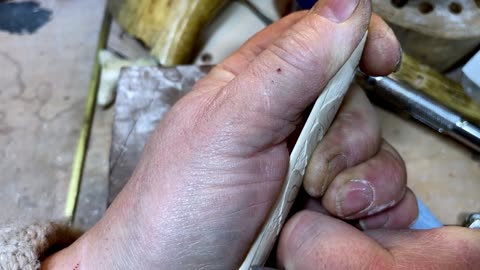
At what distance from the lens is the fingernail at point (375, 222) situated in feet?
2.13

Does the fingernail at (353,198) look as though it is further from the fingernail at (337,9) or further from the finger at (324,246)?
the fingernail at (337,9)

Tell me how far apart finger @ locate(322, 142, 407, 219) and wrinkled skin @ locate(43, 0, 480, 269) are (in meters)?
0.05

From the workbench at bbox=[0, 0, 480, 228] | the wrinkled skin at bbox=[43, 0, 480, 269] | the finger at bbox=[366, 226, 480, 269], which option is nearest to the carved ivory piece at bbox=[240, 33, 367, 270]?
the wrinkled skin at bbox=[43, 0, 480, 269]

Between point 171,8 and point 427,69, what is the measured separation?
469 millimetres

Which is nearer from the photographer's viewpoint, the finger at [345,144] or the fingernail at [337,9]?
the fingernail at [337,9]

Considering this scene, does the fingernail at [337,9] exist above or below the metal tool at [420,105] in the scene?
above

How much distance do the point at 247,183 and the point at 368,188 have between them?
0.71ft

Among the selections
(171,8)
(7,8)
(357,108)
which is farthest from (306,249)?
(7,8)

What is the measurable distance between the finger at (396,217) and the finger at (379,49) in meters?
0.20

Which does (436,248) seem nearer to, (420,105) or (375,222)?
(375,222)

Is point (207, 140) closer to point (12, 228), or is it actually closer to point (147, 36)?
point (12, 228)

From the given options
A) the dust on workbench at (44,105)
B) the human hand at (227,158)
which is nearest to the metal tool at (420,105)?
the human hand at (227,158)

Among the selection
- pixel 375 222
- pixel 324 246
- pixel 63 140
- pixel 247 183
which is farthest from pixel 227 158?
pixel 63 140

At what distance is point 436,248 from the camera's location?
1.63 ft
